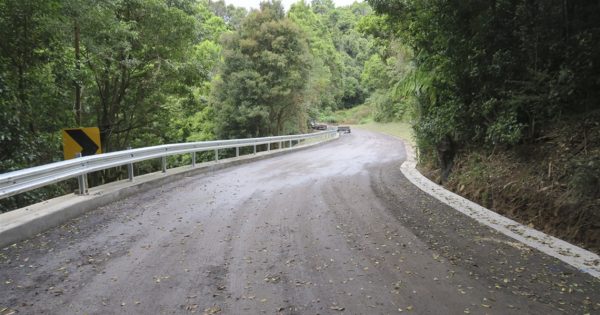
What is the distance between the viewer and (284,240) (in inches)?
206

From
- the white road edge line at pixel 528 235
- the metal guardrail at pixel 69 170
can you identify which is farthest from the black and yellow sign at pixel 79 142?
the white road edge line at pixel 528 235

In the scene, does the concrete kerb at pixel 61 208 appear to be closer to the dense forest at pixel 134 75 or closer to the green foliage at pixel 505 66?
the dense forest at pixel 134 75

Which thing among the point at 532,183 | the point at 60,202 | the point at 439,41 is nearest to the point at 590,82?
the point at 532,183

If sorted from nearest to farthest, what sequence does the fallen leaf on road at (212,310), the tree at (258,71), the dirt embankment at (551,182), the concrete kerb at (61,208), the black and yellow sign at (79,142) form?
1. the fallen leaf on road at (212,310)
2. the concrete kerb at (61,208)
3. the dirt embankment at (551,182)
4. the black and yellow sign at (79,142)
5. the tree at (258,71)

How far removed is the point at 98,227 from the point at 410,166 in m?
9.96

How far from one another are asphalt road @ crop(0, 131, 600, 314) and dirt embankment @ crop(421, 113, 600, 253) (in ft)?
2.87

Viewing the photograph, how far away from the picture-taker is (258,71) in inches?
1078

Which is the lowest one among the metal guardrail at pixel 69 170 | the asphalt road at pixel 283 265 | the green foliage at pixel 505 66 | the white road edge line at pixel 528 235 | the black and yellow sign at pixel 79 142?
the white road edge line at pixel 528 235

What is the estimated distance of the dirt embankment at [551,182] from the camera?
17.3ft

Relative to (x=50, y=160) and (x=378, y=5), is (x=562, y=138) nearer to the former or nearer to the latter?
(x=378, y=5)

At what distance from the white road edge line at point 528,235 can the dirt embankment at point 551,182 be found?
0.21 m

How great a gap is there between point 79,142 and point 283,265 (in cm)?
634

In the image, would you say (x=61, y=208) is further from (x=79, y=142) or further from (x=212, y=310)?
(x=212, y=310)

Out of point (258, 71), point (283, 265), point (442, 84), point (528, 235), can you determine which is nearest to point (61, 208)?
point (283, 265)
